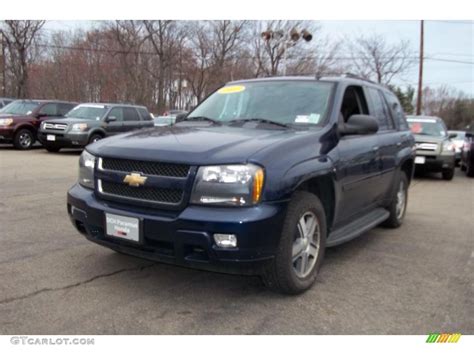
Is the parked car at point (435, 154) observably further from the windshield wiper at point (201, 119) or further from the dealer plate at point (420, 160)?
the windshield wiper at point (201, 119)

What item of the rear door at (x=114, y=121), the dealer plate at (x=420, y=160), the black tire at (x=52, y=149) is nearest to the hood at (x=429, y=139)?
the dealer plate at (x=420, y=160)

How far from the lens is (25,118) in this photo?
15516 mm

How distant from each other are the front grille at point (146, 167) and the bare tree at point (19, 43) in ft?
109

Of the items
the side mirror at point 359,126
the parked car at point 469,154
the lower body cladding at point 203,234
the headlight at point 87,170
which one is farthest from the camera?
the parked car at point 469,154

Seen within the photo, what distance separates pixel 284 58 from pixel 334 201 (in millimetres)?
37475

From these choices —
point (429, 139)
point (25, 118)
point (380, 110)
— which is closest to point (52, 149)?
point (25, 118)

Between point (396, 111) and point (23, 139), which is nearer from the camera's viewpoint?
point (396, 111)

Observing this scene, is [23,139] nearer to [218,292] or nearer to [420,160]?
[420,160]

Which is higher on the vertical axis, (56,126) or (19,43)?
(19,43)

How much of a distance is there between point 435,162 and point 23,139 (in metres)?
12.8

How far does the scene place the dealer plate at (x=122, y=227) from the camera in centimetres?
328

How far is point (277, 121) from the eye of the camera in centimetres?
428
